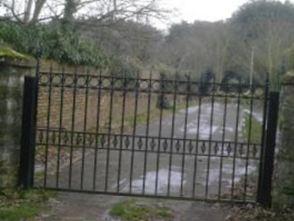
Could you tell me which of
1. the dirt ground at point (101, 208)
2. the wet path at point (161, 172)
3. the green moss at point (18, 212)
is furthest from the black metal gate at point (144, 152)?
the green moss at point (18, 212)

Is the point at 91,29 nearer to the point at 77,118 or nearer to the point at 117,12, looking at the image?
the point at 117,12

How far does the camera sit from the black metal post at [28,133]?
759 centimetres

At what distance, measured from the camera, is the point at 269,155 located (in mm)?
7379

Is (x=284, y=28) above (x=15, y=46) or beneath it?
above

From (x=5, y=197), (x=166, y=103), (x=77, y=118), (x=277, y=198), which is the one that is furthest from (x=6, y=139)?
(x=166, y=103)

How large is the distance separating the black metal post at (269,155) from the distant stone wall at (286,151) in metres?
0.15

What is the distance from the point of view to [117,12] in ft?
55.6

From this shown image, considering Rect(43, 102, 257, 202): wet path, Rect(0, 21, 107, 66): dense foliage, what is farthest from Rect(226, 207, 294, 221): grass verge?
Rect(0, 21, 107, 66): dense foliage

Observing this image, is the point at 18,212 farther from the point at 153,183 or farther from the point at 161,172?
the point at 161,172


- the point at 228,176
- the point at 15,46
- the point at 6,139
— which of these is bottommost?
the point at 228,176

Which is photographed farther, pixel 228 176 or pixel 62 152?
pixel 62 152

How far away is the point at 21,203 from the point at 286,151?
3.53 meters

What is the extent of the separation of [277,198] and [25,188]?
3.50 meters

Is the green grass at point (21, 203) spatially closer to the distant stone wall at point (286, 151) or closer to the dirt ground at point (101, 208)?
the dirt ground at point (101, 208)
